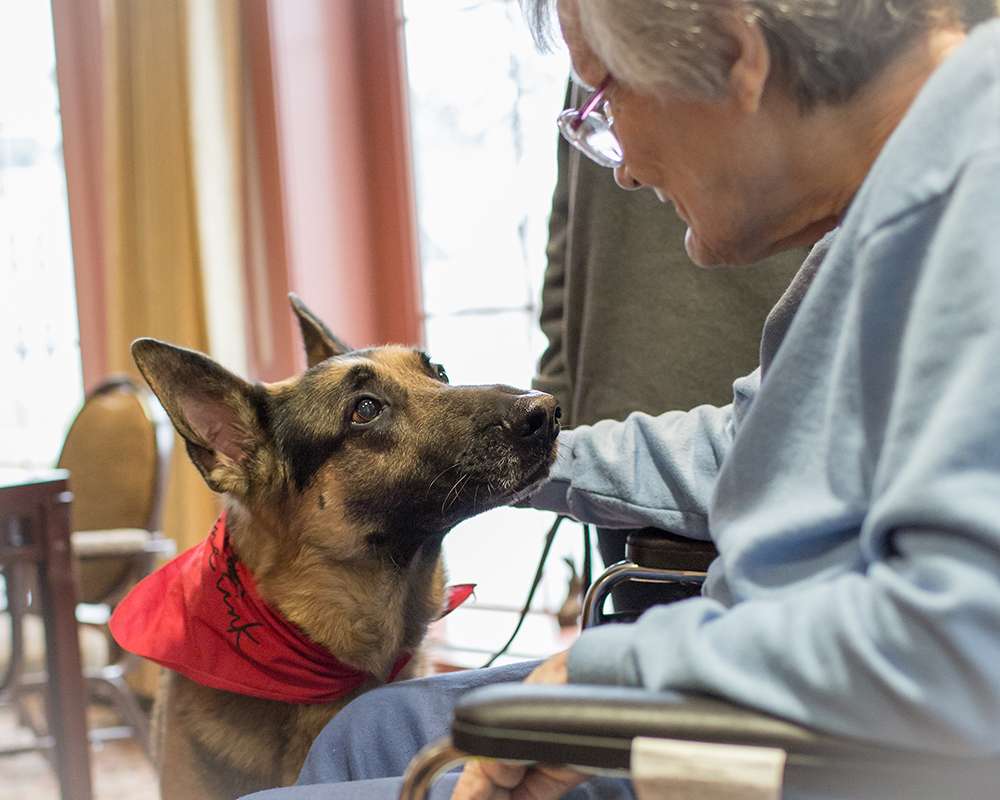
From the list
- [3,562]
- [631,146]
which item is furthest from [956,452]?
[3,562]

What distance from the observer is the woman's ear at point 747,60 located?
798 millimetres

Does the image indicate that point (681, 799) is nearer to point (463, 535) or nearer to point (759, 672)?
point (759, 672)

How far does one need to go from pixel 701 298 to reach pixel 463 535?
1668 millimetres

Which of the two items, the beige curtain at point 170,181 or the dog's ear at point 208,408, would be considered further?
the beige curtain at point 170,181

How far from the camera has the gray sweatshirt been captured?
62 cm

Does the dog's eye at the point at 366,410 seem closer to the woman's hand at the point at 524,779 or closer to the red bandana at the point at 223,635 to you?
the red bandana at the point at 223,635

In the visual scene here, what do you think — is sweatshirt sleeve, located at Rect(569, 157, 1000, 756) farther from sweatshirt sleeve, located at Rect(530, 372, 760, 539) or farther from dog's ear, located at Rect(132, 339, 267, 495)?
dog's ear, located at Rect(132, 339, 267, 495)

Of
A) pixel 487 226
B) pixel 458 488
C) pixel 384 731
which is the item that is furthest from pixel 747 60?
pixel 487 226

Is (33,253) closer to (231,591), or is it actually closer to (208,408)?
(208,408)

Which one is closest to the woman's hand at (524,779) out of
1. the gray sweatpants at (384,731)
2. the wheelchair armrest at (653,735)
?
the wheelchair armrest at (653,735)

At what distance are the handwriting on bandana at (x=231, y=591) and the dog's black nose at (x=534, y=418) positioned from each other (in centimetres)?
40

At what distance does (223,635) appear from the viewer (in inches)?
55.8

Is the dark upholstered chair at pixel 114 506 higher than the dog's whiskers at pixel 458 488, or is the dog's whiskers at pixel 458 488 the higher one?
the dog's whiskers at pixel 458 488

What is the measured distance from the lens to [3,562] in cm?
215
